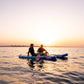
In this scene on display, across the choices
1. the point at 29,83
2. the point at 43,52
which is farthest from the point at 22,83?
the point at 43,52

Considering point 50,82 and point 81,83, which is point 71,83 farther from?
point 50,82

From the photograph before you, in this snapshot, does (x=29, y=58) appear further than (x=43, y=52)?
No

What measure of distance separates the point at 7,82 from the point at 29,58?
1131 cm

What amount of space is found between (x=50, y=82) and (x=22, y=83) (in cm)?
183

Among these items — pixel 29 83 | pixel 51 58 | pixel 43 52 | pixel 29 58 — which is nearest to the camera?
pixel 29 83

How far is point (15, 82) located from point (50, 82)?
7.58ft

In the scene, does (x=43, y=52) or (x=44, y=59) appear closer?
(x=44, y=59)

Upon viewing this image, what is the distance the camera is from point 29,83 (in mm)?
5938

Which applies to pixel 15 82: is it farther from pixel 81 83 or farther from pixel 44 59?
pixel 44 59

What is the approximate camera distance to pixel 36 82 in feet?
20.0

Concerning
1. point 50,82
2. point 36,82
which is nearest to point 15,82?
point 36,82

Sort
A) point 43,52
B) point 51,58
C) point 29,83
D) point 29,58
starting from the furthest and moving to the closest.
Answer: point 43,52 < point 29,58 < point 51,58 < point 29,83

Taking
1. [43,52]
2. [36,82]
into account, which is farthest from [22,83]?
[43,52]

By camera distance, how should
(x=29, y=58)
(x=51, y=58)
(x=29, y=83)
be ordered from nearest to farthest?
1. (x=29, y=83)
2. (x=51, y=58)
3. (x=29, y=58)
